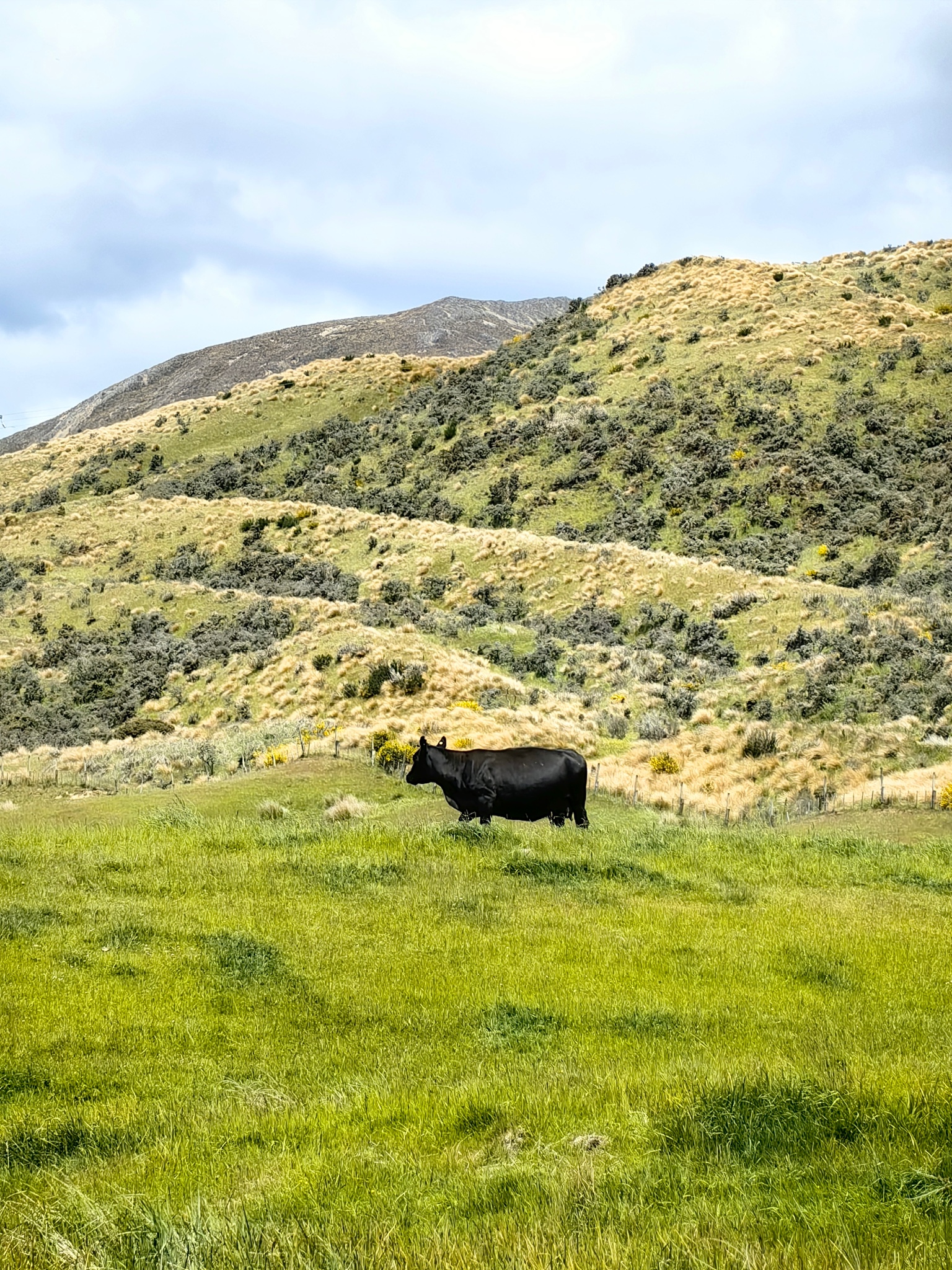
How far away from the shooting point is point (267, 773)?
88.2 ft

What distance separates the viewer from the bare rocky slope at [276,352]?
157375mm

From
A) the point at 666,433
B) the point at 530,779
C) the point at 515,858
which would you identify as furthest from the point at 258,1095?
the point at 666,433

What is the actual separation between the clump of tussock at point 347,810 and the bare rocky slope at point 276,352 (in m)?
136

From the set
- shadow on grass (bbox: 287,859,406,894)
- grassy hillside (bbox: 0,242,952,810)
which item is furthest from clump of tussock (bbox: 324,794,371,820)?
grassy hillside (bbox: 0,242,952,810)

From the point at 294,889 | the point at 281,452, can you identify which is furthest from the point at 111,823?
the point at 281,452

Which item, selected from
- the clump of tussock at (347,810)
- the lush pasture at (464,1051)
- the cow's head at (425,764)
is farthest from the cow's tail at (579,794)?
the clump of tussock at (347,810)

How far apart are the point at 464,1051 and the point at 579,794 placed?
11.8 metres

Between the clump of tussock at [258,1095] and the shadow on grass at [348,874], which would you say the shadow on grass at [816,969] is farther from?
the clump of tussock at [258,1095]

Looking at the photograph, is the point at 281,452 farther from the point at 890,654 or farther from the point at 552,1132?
the point at 552,1132

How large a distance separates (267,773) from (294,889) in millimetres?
13496

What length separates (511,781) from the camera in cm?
1948

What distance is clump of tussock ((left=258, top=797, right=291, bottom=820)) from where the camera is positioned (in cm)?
2139

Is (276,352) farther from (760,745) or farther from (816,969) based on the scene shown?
(816,969)

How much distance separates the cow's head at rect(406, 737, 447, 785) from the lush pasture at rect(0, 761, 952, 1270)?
2593 mm
